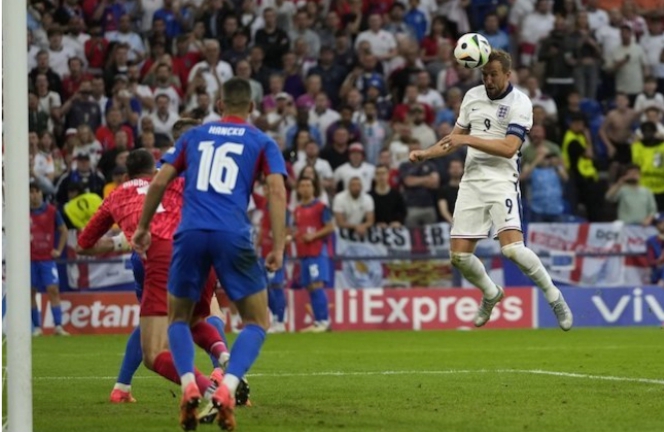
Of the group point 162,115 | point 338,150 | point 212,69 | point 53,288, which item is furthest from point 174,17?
point 53,288

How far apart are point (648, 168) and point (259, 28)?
7.55m

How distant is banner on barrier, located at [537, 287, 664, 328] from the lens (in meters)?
22.6

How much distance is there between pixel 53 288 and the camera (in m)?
21.9

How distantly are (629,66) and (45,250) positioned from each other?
1118 cm

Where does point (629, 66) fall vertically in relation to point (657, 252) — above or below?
above

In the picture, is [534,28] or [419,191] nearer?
[419,191]

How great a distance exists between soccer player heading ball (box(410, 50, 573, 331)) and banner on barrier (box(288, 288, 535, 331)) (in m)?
8.70

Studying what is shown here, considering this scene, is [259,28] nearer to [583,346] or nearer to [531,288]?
[531,288]

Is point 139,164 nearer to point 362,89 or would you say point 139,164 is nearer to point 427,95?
point 427,95

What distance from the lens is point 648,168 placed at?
79.7 ft

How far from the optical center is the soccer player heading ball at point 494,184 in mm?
13172

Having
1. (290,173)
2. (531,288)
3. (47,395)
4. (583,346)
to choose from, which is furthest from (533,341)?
(47,395)

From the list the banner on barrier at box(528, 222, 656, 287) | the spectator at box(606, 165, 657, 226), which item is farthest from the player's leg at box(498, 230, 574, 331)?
the spectator at box(606, 165, 657, 226)

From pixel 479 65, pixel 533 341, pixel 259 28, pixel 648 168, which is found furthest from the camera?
pixel 259 28
